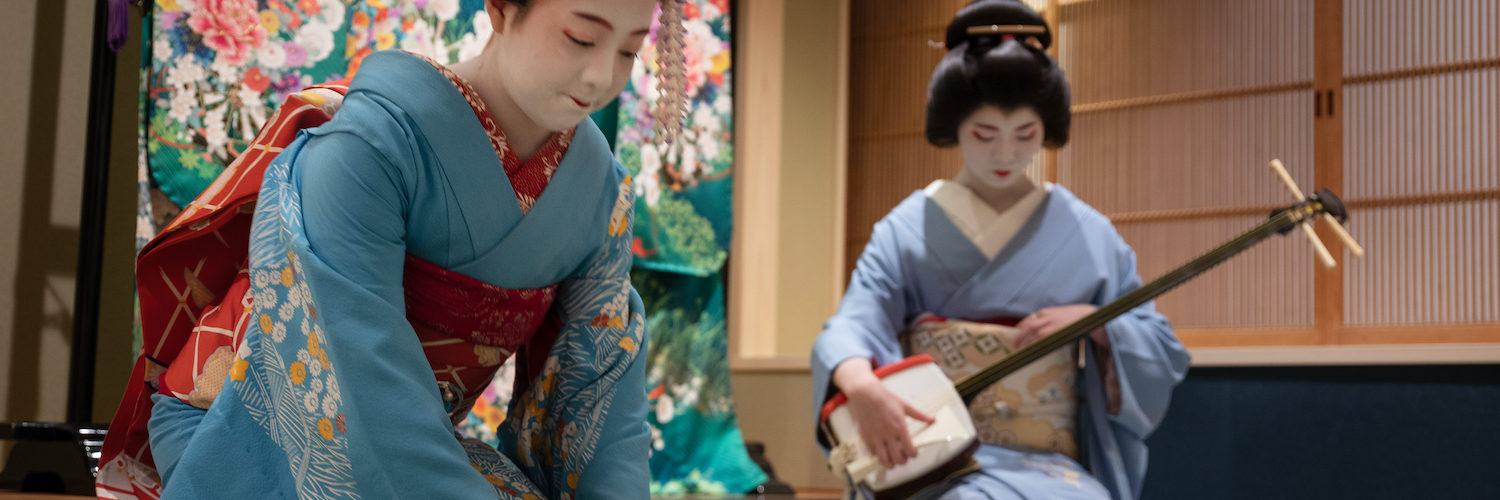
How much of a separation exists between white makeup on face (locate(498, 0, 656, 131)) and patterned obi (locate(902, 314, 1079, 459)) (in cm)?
121

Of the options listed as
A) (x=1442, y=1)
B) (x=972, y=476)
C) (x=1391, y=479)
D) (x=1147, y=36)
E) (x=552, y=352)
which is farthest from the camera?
(x=1147, y=36)

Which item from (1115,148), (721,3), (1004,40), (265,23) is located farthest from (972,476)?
(1115,148)

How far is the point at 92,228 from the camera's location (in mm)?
2900

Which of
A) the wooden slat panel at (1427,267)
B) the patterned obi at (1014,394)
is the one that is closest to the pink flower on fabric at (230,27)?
the patterned obi at (1014,394)

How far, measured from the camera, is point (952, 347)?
2.41 meters

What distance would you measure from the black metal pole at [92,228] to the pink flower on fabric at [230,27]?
217 millimetres

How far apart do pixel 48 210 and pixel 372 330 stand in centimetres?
231

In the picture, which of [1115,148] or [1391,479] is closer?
[1391,479]

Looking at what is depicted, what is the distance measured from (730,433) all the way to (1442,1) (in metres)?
3.17

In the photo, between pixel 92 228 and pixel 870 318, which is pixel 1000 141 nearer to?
pixel 870 318

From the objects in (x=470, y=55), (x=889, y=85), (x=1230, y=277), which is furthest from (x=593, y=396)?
(x=889, y=85)

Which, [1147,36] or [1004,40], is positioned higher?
[1147,36]

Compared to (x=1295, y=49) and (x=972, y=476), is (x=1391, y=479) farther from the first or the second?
(x=972, y=476)

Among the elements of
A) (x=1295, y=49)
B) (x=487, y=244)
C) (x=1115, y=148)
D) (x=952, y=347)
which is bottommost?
(x=952, y=347)
